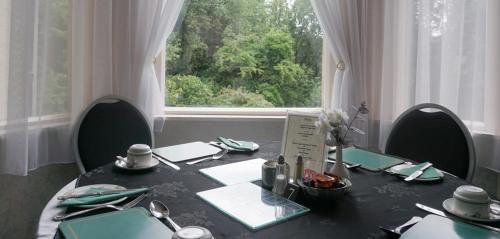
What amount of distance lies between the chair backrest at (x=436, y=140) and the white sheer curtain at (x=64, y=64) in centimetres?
140

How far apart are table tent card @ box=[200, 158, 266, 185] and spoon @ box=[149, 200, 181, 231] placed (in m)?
0.26

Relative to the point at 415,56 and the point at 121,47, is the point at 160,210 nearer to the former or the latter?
the point at 121,47

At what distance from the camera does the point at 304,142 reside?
1260 millimetres

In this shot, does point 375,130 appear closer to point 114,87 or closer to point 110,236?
point 114,87

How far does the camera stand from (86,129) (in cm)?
187

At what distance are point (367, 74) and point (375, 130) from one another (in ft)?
1.21

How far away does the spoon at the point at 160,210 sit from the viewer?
0.93 m

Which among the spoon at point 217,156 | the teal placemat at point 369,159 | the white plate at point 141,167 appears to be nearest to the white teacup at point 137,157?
the white plate at point 141,167

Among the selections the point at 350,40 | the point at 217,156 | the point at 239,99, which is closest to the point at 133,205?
the point at 217,156

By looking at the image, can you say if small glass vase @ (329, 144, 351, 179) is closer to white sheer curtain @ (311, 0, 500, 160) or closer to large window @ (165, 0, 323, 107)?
white sheer curtain @ (311, 0, 500, 160)

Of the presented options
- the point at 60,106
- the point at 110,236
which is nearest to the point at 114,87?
the point at 60,106

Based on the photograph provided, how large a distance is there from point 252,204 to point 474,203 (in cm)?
57

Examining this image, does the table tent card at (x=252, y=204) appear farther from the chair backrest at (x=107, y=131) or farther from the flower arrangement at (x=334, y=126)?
the chair backrest at (x=107, y=131)

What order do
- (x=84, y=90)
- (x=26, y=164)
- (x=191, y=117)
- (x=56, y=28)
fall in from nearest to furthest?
(x=26, y=164)
(x=56, y=28)
(x=84, y=90)
(x=191, y=117)
